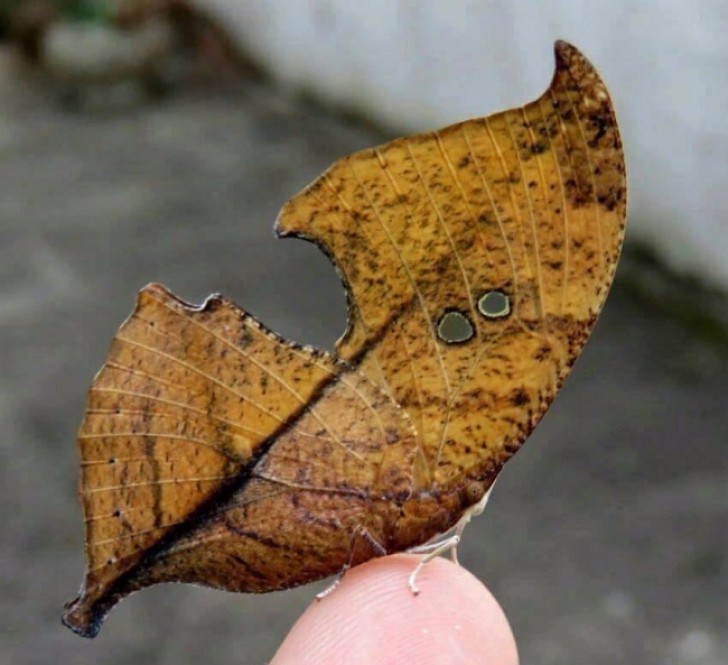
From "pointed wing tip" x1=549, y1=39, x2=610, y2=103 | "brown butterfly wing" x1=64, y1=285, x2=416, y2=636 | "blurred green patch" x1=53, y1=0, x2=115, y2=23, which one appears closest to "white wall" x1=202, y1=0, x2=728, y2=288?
"blurred green patch" x1=53, y1=0, x2=115, y2=23

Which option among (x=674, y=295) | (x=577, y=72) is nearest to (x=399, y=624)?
(x=577, y=72)

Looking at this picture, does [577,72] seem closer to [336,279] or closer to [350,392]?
[350,392]

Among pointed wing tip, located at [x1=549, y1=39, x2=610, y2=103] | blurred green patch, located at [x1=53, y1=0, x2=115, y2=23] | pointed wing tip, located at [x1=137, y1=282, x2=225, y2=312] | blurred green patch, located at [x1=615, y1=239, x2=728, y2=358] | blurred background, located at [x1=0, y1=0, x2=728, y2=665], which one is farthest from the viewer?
blurred green patch, located at [x1=53, y1=0, x2=115, y2=23]

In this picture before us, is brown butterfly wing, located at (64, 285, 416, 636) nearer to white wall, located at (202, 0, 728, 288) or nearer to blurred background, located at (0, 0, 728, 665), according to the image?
blurred background, located at (0, 0, 728, 665)

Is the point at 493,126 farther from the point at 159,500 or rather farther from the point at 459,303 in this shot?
the point at 159,500

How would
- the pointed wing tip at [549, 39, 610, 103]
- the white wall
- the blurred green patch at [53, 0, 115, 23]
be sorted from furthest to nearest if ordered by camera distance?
1. the blurred green patch at [53, 0, 115, 23]
2. the white wall
3. the pointed wing tip at [549, 39, 610, 103]

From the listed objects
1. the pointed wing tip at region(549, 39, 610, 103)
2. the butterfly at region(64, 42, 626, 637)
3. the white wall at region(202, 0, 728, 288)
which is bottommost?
the white wall at region(202, 0, 728, 288)

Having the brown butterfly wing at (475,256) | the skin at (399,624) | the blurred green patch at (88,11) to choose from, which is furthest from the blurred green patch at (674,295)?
the blurred green patch at (88,11)

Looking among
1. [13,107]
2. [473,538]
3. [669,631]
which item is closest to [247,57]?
[13,107]
